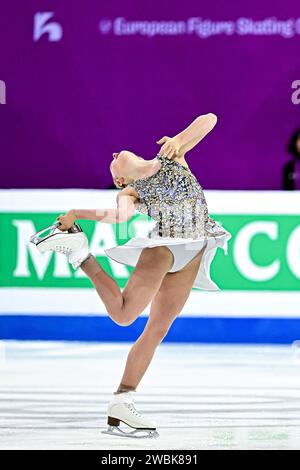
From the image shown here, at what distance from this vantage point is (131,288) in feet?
12.8

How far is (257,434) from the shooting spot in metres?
3.97

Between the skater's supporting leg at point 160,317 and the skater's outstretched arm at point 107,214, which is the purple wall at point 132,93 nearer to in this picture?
the skater's supporting leg at point 160,317

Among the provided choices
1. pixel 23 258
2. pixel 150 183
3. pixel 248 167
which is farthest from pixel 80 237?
Answer: pixel 248 167

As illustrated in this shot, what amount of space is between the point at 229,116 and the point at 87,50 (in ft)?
4.31

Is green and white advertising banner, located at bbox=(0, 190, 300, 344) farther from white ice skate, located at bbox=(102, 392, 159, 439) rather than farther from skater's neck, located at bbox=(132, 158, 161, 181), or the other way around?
white ice skate, located at bbox=(102, 392, 159, 439)

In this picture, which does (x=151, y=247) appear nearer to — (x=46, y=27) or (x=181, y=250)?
(x=181, y=250)

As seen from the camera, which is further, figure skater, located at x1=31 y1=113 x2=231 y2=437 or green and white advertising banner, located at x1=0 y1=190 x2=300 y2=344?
green and white advertising banner, located at x1=0 y1=190 x2=300 y2=344

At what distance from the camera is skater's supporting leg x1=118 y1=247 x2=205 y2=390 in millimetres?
3955

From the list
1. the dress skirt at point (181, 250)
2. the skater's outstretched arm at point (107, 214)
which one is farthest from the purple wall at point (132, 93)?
the skater's outstretched arm at point (107, 214)

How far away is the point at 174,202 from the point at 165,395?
53.5 inches

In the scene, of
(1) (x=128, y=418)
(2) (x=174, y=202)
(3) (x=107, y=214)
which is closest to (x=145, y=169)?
(2) (x=174, y=202)

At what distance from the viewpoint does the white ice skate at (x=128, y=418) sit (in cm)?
389

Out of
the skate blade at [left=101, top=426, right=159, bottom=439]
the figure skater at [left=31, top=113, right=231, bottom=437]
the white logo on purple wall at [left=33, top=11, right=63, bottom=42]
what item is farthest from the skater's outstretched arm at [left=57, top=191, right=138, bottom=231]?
the white logo on purple wall at [left=33, top=11, right=63, bottom=42]
